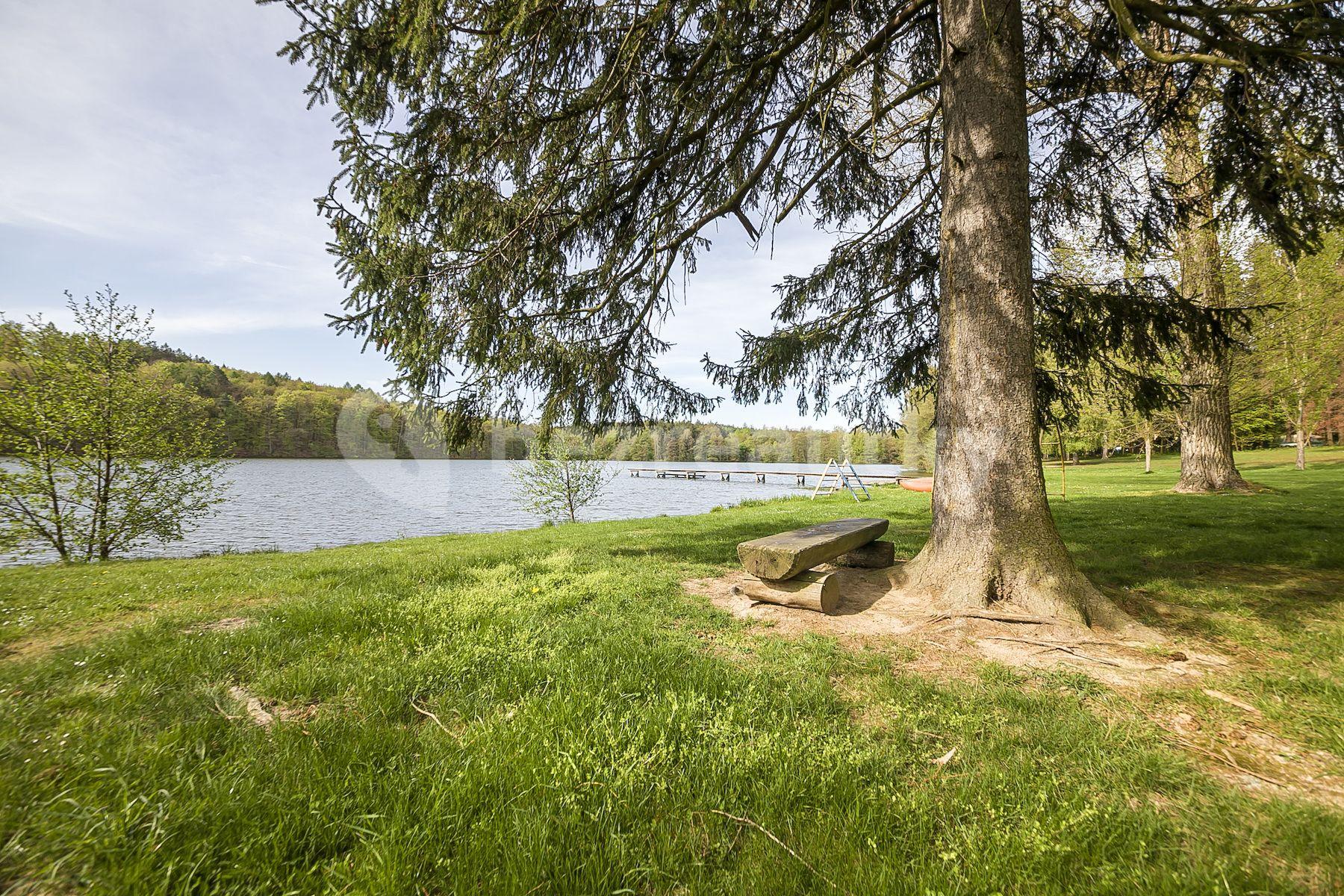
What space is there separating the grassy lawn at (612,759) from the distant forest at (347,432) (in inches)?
98.3

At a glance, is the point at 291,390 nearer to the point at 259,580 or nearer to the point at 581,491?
the point at 581,491

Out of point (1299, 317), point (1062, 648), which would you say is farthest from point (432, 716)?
point (1299, 317)

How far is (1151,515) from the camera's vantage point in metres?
8.99

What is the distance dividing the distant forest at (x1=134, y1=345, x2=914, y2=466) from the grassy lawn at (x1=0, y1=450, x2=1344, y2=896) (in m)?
2.50

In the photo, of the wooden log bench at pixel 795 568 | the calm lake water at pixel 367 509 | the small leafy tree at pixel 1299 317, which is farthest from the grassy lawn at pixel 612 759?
the small leafy tree at pixel 1299 317

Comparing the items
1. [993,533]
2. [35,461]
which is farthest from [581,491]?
[993,533]

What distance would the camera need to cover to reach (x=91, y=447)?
10.8 meters

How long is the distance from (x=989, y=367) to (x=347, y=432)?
3542 centimetres

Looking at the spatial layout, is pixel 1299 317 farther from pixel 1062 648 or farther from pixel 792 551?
pixel 792 551

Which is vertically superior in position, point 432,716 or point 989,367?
point 989,367

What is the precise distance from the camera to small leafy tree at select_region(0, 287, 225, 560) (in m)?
10.1

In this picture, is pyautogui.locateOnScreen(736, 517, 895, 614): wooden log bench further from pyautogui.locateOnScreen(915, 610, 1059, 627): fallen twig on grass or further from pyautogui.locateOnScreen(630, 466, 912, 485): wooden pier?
pyautogui.locateOnScreen(630, 466, 912, 485): wooden pier

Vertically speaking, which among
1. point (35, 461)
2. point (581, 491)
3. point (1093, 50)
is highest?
point (1093, 50)

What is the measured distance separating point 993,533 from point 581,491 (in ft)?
59.3
